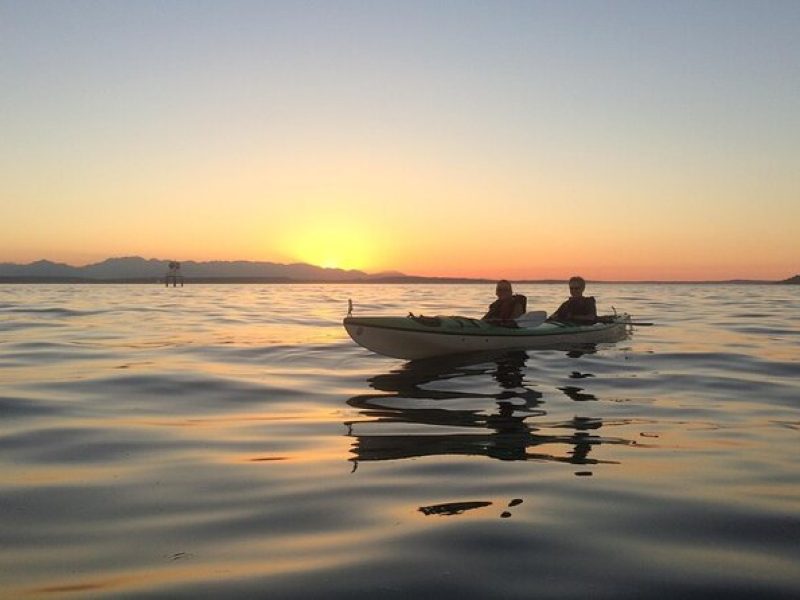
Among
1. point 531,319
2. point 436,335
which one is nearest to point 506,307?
point 531,319

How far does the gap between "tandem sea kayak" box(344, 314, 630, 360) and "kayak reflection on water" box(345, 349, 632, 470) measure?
154 cm

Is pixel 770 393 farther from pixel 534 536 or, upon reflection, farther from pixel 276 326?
pixel 276 326

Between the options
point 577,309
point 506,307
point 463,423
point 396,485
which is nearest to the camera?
point 396,485

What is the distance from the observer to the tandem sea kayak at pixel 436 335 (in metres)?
15.3

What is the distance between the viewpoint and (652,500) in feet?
18.3

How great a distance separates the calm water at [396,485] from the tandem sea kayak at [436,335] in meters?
1.70

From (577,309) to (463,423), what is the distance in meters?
12.7

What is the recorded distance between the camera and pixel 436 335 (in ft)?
51.3

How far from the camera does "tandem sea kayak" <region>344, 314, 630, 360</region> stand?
50.1ft

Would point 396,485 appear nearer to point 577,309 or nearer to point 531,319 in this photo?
point 531,319

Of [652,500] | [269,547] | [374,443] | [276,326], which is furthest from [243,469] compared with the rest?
[276,326]

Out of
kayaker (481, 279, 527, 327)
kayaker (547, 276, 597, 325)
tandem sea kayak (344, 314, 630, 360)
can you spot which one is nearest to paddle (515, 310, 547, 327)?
tandem sea kayak (344, 314, 630, 360)

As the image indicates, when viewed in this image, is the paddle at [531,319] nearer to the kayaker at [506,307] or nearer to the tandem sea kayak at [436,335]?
the tandem sea kayak at [436,335]

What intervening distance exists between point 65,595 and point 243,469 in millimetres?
2904
